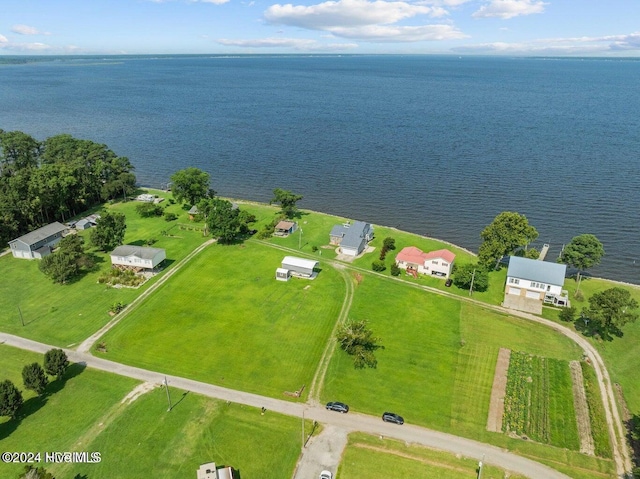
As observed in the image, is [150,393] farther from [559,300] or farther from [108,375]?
[559,300]

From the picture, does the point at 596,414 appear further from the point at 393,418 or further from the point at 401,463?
the point at 401,463

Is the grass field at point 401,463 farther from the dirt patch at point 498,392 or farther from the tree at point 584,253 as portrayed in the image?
the tree at point 584,253

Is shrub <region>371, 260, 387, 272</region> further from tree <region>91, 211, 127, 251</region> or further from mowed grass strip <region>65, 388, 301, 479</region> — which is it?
tree <region>91, 211, 127, 251</region>

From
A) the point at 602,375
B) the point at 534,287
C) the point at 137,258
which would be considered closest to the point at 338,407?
the point at 602,375

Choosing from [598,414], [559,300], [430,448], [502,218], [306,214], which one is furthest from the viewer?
[306,214]

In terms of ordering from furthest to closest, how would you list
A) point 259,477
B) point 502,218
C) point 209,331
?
point 502,218 < point 209,331 < point 259,477

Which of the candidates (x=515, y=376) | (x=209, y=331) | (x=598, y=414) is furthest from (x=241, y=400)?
(x=598, y=414)

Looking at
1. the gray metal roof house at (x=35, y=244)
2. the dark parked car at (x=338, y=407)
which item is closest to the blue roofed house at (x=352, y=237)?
the dark parked car at (x=338, y=407)
